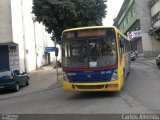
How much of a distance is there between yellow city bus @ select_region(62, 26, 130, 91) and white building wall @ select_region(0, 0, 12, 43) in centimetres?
1496

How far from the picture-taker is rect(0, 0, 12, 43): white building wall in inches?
1097

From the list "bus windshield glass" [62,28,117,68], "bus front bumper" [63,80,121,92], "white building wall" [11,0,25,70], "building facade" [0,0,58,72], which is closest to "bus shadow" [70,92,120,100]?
"bus front bumper" [63,80,121,92]

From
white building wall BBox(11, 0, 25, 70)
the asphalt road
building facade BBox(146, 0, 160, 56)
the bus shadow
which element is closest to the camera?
the asphalt road

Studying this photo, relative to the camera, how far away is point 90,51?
13.6m

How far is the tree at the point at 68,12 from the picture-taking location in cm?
2611

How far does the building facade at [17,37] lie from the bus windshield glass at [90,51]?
15140 mm

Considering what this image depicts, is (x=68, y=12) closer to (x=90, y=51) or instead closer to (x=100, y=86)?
(x=90, y=51)

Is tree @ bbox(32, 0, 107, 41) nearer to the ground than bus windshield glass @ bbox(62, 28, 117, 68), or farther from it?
farther from it

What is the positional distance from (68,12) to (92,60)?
44.0 ft

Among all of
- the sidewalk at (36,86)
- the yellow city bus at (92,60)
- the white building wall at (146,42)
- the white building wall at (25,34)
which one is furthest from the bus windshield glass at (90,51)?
the white building wall at (146,42)

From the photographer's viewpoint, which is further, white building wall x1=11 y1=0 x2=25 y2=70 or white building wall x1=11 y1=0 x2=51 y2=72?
white building wall x1=11 y1=0 x2=51 y2=72

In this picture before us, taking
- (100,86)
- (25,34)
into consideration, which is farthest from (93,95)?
(25,34)

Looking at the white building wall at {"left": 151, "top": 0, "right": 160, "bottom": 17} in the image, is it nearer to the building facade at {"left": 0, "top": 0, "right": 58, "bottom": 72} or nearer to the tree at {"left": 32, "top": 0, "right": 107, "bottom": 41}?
the building facade at {"left": 0, "top": 0, "right": 58, "bottom": 72}

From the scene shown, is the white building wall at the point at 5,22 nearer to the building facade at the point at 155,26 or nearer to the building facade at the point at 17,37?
the building facade at the point at 17,37
